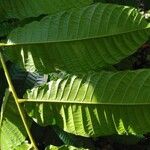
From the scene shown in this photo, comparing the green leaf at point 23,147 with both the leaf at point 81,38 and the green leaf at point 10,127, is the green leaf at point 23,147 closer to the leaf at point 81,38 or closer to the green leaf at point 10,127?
the green leaf at point 10,127

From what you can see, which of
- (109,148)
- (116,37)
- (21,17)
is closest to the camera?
(116,37)

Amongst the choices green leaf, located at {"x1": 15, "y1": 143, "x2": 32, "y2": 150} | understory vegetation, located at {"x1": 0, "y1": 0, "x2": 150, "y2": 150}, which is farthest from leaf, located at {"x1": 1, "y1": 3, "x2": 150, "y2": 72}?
green leaf, located at {"x1": 15, "y1": 143, "x2": 32, "y2": 150}

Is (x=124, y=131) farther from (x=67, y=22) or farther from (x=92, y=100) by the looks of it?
(x=67, y=22)

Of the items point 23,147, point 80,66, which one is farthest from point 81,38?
point 23,147

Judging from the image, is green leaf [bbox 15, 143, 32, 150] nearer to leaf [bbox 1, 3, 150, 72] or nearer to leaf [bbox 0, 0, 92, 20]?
leaf [bbox 1, 3, 150, 72]

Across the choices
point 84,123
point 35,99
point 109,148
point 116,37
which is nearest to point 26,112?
point 35,99

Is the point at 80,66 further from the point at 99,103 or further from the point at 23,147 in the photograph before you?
the point at 23,147
